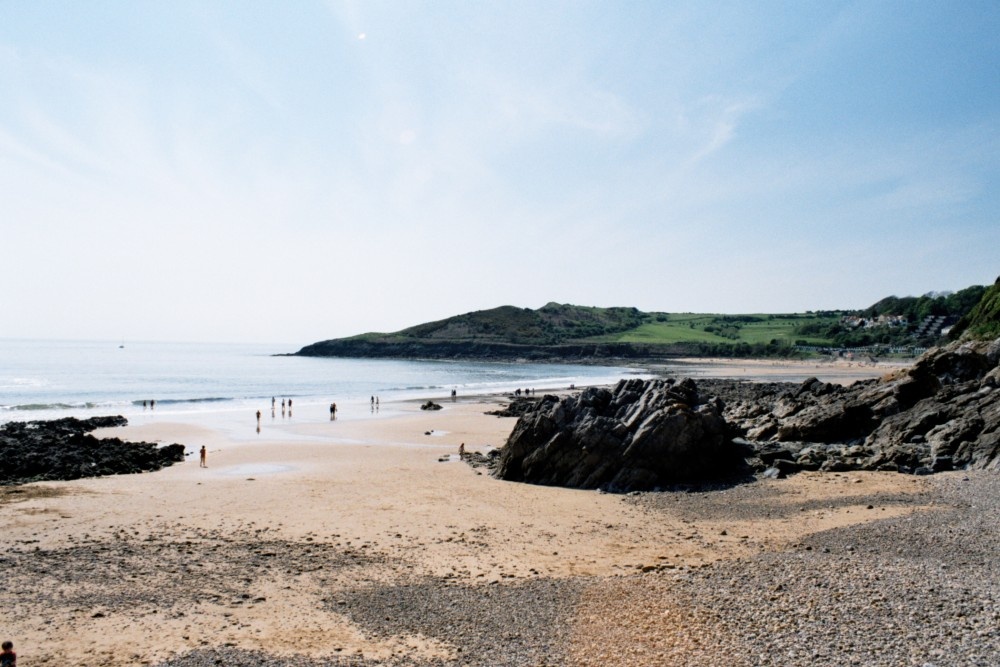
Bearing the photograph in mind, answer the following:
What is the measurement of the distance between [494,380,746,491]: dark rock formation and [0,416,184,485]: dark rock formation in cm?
1627

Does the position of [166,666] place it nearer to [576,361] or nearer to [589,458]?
[589,458]

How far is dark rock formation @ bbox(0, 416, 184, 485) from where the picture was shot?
24984 millimetres

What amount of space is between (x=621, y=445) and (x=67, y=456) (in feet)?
77.2

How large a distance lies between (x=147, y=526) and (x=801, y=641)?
1687 cm

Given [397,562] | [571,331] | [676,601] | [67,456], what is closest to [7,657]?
[397,562]

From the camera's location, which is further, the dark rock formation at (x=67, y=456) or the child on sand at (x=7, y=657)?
the dark rock formation at (x=67, y=456)

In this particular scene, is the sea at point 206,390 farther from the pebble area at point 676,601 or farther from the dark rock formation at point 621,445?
the pebble area at point 676,601

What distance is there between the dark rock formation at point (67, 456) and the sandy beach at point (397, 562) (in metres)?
1.80

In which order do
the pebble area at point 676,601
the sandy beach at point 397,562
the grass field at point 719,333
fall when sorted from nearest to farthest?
1. the pebble area at point 676,601
2. the sandy beach at point 397,562
3. the grass field at point 719,333

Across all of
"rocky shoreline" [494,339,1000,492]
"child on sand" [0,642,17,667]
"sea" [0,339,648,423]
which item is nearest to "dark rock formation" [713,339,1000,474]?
"rocky shoreline" [494,339,1000,492]

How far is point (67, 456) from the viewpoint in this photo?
26.8 m

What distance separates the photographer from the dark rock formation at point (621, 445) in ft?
75.0

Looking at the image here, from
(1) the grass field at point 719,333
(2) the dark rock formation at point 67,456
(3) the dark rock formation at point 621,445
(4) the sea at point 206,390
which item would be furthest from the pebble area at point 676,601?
(1) the grass field at point 719,333

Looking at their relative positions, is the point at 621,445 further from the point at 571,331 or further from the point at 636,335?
the point at 571,331
